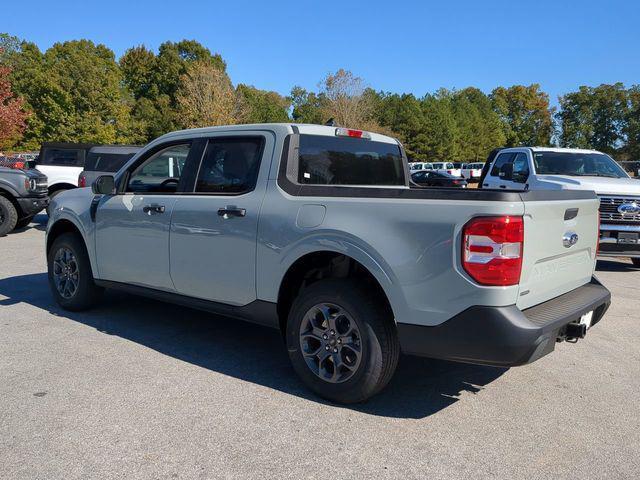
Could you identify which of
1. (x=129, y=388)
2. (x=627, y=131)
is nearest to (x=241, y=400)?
(x=129, y=388)

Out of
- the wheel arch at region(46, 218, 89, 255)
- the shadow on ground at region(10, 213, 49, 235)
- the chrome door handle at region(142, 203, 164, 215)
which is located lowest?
the shadow on ground at region(10, 213, 49, 235)

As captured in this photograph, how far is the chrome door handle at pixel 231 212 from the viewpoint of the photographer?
411cm

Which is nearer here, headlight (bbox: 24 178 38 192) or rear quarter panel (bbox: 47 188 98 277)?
rear quarter panel (bbox: 47 188 98 277)

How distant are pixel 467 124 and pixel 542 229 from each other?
2966 inches

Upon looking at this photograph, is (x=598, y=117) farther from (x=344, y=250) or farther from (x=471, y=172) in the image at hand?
(x=344, y=250)

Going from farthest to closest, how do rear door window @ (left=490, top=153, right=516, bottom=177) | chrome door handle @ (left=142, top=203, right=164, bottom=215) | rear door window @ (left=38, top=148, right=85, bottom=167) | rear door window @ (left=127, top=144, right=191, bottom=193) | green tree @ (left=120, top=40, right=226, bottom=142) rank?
green tree @ (left=120, top=40, right=226, bottom=142)
rear door window @ (left=38, top=148, right=85, bottom=167)
rear door window @ (left=490, top=153, right=516, bottom=177)
rear door window @ (left=127, top=144, right=191, bottom=193)
chrome door handle @ (left=142, top=203, right=164, bottom=215)

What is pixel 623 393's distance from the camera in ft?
13.0

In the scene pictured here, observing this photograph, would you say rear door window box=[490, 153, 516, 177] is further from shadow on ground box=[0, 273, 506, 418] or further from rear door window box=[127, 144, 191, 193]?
rear door window box=[127, 144, 191, 193]

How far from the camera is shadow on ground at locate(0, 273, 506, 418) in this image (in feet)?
12.6

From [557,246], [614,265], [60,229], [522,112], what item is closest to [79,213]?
[60,229]

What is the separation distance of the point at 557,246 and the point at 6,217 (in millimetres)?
12005

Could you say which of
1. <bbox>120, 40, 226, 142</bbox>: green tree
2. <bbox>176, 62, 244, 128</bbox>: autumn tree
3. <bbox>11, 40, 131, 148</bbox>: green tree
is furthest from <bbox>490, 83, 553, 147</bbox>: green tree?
<bbox>11, 40, 131, 148</bbox>: green tree

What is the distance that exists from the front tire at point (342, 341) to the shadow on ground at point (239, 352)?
0.18 meters

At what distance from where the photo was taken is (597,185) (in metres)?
8.32
